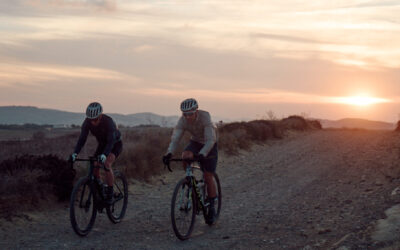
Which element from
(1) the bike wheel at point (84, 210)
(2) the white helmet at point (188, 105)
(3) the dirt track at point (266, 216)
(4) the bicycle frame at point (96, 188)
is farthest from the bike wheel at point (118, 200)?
(2) the white helmet at point (188, 105)

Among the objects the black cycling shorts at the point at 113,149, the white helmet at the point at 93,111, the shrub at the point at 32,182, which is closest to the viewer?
the white helmet at the point at 93,111

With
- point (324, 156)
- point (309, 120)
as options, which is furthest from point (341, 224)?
point (309, 120)

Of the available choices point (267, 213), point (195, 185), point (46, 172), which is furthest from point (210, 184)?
point (46, 172)

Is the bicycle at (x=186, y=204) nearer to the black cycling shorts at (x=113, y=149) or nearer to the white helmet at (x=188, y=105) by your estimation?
the white helmet at (x=188, y=105)

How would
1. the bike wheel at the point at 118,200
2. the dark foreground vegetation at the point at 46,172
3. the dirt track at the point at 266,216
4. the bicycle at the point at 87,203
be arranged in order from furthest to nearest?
the dark foreground vegetation at the point at 46,172
the bike wheel at the point at 118,200
the bicycle at the point at 87,203
the dirt track at the point at 266,216

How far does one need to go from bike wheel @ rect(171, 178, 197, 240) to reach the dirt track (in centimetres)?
18

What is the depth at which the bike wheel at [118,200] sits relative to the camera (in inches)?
389

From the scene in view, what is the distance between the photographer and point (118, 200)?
10008 millimetres

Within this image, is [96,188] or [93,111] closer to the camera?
[93,111]

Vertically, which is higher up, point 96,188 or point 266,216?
point 96,188

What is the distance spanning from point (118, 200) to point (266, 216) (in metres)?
3.02

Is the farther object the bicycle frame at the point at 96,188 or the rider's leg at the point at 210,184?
the rider's leg at the point at 210,184

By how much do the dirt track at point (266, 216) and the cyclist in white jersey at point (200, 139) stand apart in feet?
3.12

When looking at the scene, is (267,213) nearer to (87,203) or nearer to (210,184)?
(210,184)
